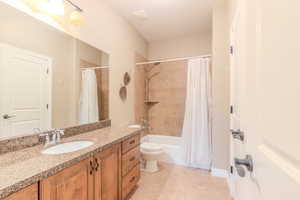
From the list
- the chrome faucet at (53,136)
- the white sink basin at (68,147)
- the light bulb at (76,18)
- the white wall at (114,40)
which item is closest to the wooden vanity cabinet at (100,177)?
the white sink basin at (68,147)

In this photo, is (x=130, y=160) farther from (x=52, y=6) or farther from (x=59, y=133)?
(x=52, y=6)

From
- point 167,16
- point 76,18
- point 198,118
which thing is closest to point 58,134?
point 76,18

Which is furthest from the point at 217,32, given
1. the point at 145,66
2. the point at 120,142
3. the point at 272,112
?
the point at 272,112

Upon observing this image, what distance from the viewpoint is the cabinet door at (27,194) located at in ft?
2.33

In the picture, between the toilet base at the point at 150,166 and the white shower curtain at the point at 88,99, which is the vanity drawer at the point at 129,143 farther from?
the toilet base at the point at 150,166

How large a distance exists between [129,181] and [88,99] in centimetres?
112

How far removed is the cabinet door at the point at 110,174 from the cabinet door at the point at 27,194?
466 mm

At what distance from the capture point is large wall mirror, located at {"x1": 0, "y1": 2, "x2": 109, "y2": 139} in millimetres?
1189

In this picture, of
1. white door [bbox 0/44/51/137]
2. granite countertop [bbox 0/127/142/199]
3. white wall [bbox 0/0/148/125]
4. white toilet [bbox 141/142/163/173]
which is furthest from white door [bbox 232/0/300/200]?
white toilet [bbox 141/142/163/173]

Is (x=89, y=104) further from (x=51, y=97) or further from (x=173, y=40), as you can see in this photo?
(x=173, y=40)

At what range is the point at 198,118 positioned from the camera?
8.99ft

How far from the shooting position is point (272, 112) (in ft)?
1.38

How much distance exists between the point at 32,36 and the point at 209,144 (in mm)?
2795

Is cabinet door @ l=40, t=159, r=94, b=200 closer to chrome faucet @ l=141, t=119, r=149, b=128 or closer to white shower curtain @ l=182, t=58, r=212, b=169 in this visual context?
white shower curtain @ l=182, t=58, r=212, b=169
